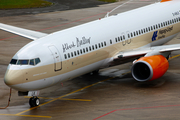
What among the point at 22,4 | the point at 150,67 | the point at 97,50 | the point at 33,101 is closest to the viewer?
the point at 33,101

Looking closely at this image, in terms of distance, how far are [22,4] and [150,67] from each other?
153 ft

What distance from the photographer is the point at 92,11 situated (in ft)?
195

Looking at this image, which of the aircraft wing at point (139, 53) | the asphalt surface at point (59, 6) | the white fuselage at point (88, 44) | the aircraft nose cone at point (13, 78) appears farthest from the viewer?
the asphalt surface at point (59, 6)

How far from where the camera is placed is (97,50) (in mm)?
25141

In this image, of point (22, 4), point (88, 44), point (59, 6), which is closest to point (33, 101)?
point (88, 44)

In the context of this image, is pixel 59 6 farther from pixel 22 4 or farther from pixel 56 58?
pixel 56 58

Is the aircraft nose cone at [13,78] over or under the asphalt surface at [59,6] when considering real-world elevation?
under

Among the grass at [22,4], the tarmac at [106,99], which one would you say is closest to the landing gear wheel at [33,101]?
the tarmac at [106,99]

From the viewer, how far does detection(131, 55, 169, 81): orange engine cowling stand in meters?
24.6

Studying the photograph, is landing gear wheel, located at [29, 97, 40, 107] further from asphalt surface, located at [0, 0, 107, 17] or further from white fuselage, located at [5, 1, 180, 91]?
asphalt surface, located at [0, 0, 107, 17]

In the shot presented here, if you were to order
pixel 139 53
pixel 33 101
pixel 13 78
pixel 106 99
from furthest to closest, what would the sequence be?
pixel 139 53
pixel 106 99
pixel 33 101
pixel 13 78

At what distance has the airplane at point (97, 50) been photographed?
21.3m

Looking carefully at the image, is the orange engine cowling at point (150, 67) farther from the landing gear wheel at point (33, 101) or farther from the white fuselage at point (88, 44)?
the landing gear wheel at point (33, 101)

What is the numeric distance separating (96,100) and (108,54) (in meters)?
4.43
